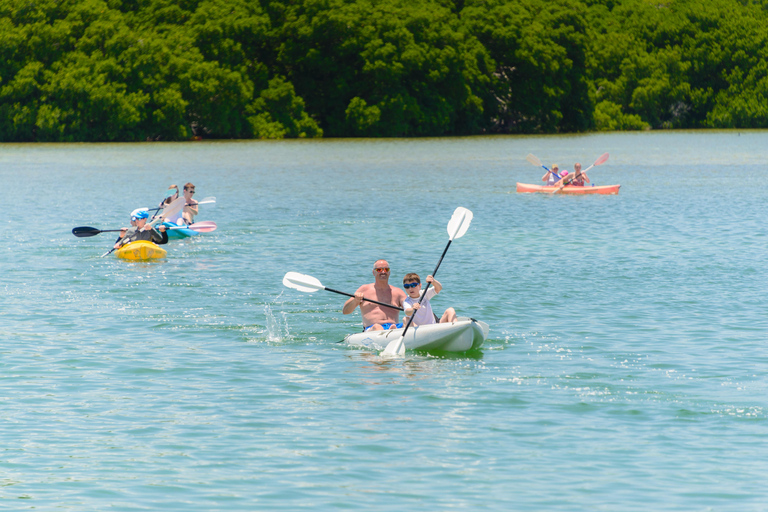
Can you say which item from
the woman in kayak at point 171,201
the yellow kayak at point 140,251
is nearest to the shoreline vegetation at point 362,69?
the woman in kayak at point 171,201

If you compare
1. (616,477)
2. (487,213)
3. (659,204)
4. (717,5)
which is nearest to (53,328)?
(616,477)

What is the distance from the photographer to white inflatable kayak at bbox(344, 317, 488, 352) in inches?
511

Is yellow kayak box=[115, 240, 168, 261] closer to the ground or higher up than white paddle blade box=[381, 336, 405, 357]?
closer to the ground

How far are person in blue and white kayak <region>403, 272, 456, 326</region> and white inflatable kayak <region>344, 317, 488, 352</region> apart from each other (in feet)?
0.66

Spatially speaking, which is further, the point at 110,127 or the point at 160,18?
Answer: the point at 160,18

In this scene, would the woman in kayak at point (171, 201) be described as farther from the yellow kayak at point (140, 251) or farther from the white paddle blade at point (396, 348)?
the white paddle blade at point (396, 348)

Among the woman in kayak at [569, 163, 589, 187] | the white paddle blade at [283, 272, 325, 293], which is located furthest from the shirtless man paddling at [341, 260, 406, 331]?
the woman in kayak at [569, 163, 589, 187]

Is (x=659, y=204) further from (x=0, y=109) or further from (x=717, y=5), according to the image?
(x=717, y=5)

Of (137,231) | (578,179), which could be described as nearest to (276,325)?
(137,231)

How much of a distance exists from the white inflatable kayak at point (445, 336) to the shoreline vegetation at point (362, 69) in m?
71.8

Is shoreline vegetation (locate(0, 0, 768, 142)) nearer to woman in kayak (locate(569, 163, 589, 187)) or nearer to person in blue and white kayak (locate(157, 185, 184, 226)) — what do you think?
woman in kayak (locate(569, 163, 589, 187))

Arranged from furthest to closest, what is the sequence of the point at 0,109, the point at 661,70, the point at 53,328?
the point at 661,70 → the point at 0,109 → the point at 53,328

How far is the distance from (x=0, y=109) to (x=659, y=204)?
200 ft

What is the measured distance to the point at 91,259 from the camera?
74.0 feet
